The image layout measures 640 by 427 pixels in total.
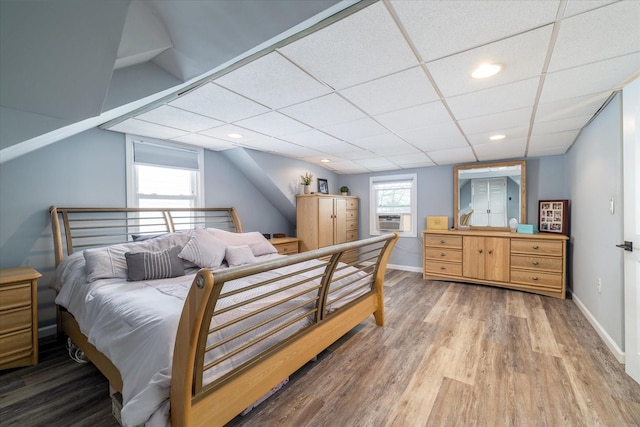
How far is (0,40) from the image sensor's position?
0.87 metres

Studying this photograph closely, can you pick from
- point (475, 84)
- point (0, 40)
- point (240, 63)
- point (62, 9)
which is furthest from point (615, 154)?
point (0, 40)

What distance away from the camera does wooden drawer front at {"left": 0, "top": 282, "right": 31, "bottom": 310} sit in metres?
1.97

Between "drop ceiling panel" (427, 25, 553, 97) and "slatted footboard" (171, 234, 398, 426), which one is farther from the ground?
"drop ceiling panel" (427, 25, 553, 97)

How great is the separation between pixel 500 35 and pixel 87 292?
10.6ft

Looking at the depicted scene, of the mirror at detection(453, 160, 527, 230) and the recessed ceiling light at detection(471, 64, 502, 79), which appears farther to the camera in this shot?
the mirror at detection(453, 160, 527, 230)

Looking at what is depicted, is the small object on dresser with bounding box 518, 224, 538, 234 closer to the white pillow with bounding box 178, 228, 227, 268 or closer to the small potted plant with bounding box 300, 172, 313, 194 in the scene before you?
the small potted plant with bounding box 300, 172, 313, 194

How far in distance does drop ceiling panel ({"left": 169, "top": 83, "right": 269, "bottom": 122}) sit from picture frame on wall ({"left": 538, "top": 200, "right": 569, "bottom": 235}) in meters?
4.34

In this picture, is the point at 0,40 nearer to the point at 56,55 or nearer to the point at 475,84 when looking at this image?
the point at 56,55

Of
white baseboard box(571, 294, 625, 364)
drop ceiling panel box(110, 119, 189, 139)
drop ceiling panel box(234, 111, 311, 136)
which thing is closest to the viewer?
white baseboard box(571, 294, 625, 364)

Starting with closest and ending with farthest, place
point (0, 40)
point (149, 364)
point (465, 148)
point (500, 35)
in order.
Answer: point (0, 40), point (149, 364), point (500, 35), point (465, 148)

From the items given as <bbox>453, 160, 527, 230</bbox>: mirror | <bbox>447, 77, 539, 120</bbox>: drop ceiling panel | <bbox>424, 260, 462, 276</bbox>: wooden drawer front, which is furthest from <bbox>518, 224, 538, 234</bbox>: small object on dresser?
<bbox>447, 77, 539, 120</bbox>: drop ceiling panel

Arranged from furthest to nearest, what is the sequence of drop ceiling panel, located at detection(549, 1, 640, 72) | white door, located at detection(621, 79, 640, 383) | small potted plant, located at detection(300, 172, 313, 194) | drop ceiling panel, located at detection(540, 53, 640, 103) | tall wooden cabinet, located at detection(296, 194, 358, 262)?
small potted plant, located at detection(300, 172, 313, 194), tall wooden cabinet, located at detection(296, 194, 358, 262), white door, located at detection(621, 79, 640, 383), drop ceiling panel, located at detection(540, 53, 640, 103), drop ceiling panel, located at detection(549, 1, 640, 72)

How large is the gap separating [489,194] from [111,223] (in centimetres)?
558

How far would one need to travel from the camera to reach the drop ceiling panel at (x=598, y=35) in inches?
47.8
